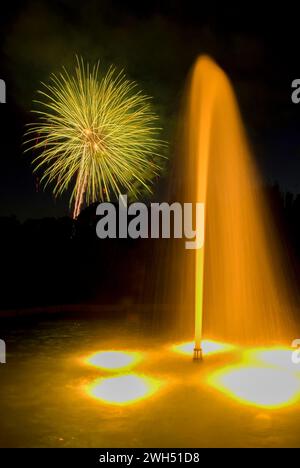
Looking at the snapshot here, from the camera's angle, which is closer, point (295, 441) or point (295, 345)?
point (295, 441)

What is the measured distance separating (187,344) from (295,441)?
286 inches

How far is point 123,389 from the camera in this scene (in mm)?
10070

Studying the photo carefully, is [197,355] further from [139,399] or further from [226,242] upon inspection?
[226,242]

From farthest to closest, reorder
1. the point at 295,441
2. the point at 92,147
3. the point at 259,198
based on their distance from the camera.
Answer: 1. the point at 259,198
2. the point at 92,147
3. the point at 295,441

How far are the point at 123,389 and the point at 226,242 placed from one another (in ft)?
48.6

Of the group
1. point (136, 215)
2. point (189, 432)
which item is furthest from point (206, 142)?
point (136, 215)

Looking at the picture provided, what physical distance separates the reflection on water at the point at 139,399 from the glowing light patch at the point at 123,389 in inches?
0.8

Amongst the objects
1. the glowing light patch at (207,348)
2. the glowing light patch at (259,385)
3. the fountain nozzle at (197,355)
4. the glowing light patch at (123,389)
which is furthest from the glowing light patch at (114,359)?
the glowing light patch at (259,385)

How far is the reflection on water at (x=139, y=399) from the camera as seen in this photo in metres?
7.55

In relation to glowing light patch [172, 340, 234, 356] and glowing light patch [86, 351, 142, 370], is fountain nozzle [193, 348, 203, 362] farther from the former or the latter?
glowing light patch [86, 351, 142, 370]

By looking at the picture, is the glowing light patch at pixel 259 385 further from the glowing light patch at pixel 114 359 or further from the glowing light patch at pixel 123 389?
the glowing light patch at pixel 114 359

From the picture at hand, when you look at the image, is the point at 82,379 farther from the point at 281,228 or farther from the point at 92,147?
the point at 281,228
